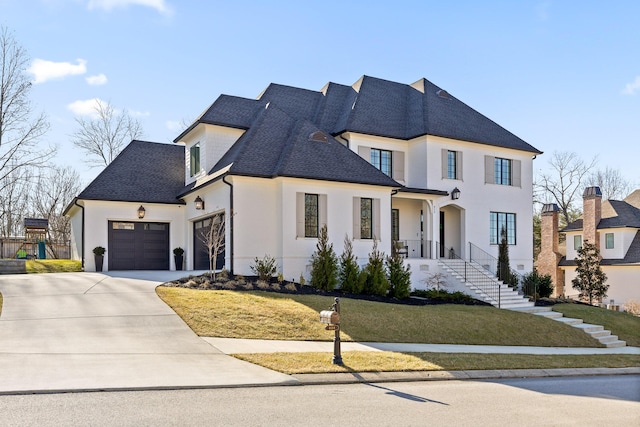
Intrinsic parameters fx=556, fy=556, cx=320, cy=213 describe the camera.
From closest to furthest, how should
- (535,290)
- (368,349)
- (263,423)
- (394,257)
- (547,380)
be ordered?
(263,423)
(547,380)
(368,349)
(394,257)
(535,290)

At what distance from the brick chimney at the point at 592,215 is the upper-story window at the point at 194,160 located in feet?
87.4

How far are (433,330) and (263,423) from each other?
10.2 m

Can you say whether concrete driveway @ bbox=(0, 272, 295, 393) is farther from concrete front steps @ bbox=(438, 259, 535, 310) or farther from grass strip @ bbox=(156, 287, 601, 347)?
concrete front steps @ bbox=(438, 259, 535, 310)

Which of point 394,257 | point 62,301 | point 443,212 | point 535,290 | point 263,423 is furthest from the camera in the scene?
point 443,212

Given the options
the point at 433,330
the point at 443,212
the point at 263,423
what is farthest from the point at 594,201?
the point at 263,423

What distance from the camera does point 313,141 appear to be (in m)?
22.7

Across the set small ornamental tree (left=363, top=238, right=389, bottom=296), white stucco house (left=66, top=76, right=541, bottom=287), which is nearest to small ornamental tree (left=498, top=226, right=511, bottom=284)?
white stucco house (left=66, top=76, right=541, bottom=287)

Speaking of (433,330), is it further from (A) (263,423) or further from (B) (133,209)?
(B) (133,209)

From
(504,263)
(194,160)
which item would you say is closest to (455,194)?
(504,263)

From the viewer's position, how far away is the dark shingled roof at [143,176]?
82.8ft

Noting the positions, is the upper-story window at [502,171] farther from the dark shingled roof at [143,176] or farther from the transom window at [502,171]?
the dark shingled roof at [143,176]

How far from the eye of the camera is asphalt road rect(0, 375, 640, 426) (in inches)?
268

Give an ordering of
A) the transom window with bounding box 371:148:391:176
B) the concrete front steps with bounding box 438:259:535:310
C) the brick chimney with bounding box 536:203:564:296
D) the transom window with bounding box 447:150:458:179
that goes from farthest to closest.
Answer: the brick chimney with bounding box 536:203:564:296, the transom window with bounding box 447:150:458:179, the transom window with bounding box 371:148:391:176, the concrete front steps with bounding box 438:259:535:310

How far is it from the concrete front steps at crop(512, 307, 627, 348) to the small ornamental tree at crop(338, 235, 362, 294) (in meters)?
6.69
